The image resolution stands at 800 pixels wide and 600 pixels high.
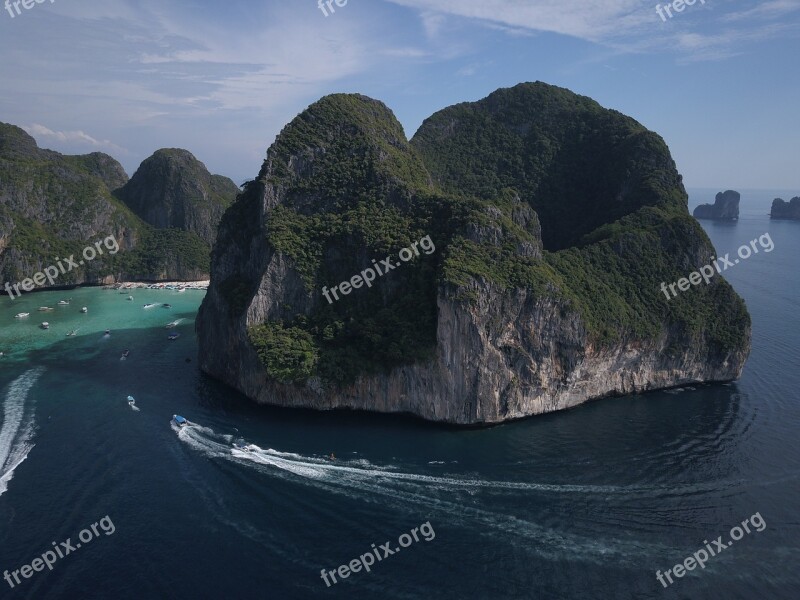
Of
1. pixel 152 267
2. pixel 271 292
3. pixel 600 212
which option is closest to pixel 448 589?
pixel 271 292

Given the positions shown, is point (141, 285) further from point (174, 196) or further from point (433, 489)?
point (433, 489)

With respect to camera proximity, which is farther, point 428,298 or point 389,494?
point 428,298

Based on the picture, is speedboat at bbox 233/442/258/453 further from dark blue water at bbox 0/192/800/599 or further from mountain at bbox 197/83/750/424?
mountain at bbox 197/83/750/424

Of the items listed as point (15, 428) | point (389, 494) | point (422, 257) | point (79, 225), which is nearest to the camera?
point (389, 494)

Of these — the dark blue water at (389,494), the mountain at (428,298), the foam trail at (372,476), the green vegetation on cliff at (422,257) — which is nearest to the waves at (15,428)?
the dark blue water at (389,494)

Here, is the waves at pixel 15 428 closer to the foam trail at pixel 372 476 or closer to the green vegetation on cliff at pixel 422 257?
the foam trail at pixel 372 476

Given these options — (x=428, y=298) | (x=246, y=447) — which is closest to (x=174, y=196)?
(x=428, y=298)

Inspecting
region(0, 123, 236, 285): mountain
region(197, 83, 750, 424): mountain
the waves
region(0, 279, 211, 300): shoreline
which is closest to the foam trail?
region(197, 83, 750, 424): mountain
